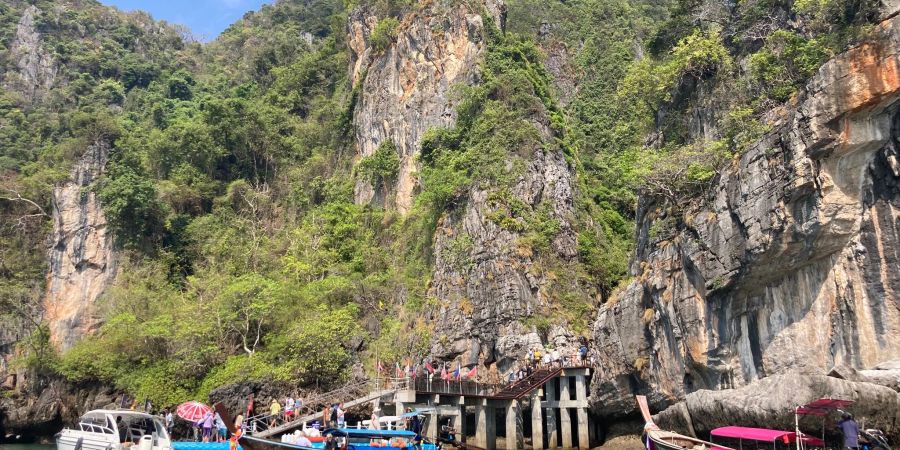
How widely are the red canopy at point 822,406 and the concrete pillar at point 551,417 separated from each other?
539 inches

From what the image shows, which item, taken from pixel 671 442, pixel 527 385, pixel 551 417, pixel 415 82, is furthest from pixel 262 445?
Result: pixel 415 82

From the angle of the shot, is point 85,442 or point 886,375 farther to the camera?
point 85,442

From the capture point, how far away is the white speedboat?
1931 centimetres

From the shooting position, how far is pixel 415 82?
44.5 m

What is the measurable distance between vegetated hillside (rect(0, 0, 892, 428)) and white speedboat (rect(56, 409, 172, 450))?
1001 cm

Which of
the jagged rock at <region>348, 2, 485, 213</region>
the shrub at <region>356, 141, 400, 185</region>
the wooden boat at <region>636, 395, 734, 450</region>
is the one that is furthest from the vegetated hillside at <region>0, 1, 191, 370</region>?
the wooden boat at <region>636, 395, 734, 450</region>

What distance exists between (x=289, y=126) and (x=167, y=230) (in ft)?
41.9

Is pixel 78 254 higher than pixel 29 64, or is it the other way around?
pixel 29 64

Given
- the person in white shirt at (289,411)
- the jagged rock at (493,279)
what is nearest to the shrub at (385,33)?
the jagged rock at (493,279)

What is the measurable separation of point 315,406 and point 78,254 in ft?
80.1

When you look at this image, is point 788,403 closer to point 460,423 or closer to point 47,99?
point 460,423

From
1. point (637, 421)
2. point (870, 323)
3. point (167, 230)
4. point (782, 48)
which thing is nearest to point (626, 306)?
point (637, 421)

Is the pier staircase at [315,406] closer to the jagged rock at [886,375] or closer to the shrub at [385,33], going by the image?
the jagged rock at [886,375]

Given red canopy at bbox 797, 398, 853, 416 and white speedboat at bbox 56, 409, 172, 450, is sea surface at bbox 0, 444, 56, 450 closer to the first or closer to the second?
white speedboat at bbox 56, 409, 172, 450
